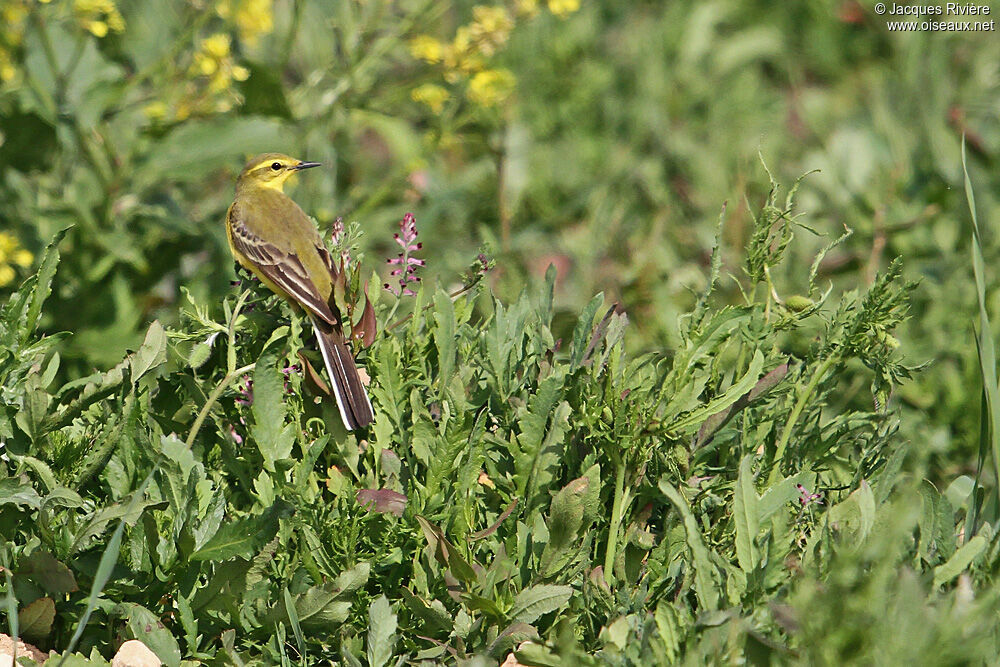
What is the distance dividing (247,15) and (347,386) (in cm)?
338

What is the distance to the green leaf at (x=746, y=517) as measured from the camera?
2582mm

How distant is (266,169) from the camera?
5344mm

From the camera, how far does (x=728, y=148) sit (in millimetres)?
7695

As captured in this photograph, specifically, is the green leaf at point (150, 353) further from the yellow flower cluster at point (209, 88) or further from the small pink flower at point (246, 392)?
the yellow flower cluster at point (209, 88)

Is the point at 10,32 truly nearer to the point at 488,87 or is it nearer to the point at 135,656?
the point at 488,87

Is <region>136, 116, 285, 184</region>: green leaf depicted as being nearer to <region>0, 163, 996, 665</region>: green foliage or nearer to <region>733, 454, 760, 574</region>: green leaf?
<region>0, 163, 996, 665</region>: green foliage

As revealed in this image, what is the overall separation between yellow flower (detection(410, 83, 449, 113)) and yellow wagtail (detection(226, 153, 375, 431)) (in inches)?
34.3

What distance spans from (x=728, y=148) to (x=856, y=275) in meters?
1.97

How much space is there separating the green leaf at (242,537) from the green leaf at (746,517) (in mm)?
1067

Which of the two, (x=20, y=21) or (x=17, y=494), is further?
(x=20, y=21)

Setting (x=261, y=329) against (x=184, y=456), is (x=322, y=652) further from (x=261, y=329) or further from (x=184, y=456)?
(x=261, y=329)

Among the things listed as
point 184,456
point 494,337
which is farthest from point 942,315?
point 184,456

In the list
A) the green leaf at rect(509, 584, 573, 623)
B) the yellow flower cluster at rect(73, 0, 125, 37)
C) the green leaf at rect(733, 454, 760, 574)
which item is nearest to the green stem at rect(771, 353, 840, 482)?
the green leaf at rect(733, 454, 760, 574)

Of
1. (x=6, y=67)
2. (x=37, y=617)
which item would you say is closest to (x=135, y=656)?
(x=37, y=617)
